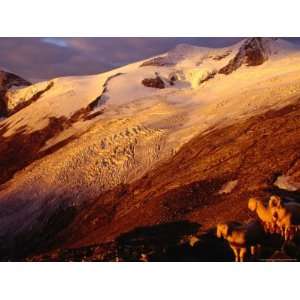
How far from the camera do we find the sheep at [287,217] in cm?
766

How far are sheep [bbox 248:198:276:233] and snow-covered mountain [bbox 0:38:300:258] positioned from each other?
36.3 inches

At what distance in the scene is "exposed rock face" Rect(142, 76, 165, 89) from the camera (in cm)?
1012

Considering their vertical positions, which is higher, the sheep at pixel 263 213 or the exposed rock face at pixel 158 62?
the exposed rock face at pixel 158 62

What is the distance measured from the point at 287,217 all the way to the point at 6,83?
4531 mm

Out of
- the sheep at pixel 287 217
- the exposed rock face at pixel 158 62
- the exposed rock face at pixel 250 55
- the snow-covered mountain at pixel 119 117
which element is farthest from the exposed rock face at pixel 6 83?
the sheep at pixel 287 217

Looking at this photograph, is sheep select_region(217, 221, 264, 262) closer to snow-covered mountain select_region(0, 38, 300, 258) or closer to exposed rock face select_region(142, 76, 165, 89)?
snow-covered mountain select_region(0, 38, 300, 258)

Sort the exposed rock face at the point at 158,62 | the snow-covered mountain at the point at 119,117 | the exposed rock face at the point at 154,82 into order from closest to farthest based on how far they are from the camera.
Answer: the snow-covered mountain at the point at 119,117, the exposed rock face at the point at 158,62, the exposed rock face at the point at 154,82

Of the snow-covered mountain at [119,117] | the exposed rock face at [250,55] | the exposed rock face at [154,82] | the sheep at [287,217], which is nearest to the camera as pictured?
the sheep at [287,217]

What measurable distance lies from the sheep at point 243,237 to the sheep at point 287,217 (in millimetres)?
232

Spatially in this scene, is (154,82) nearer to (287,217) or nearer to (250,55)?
(250,55)

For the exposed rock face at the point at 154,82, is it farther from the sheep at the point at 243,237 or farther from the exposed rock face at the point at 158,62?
the sheep at the point at 243,237

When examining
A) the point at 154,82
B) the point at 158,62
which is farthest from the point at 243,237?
the point at 154,82

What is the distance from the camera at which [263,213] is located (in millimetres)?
7770
